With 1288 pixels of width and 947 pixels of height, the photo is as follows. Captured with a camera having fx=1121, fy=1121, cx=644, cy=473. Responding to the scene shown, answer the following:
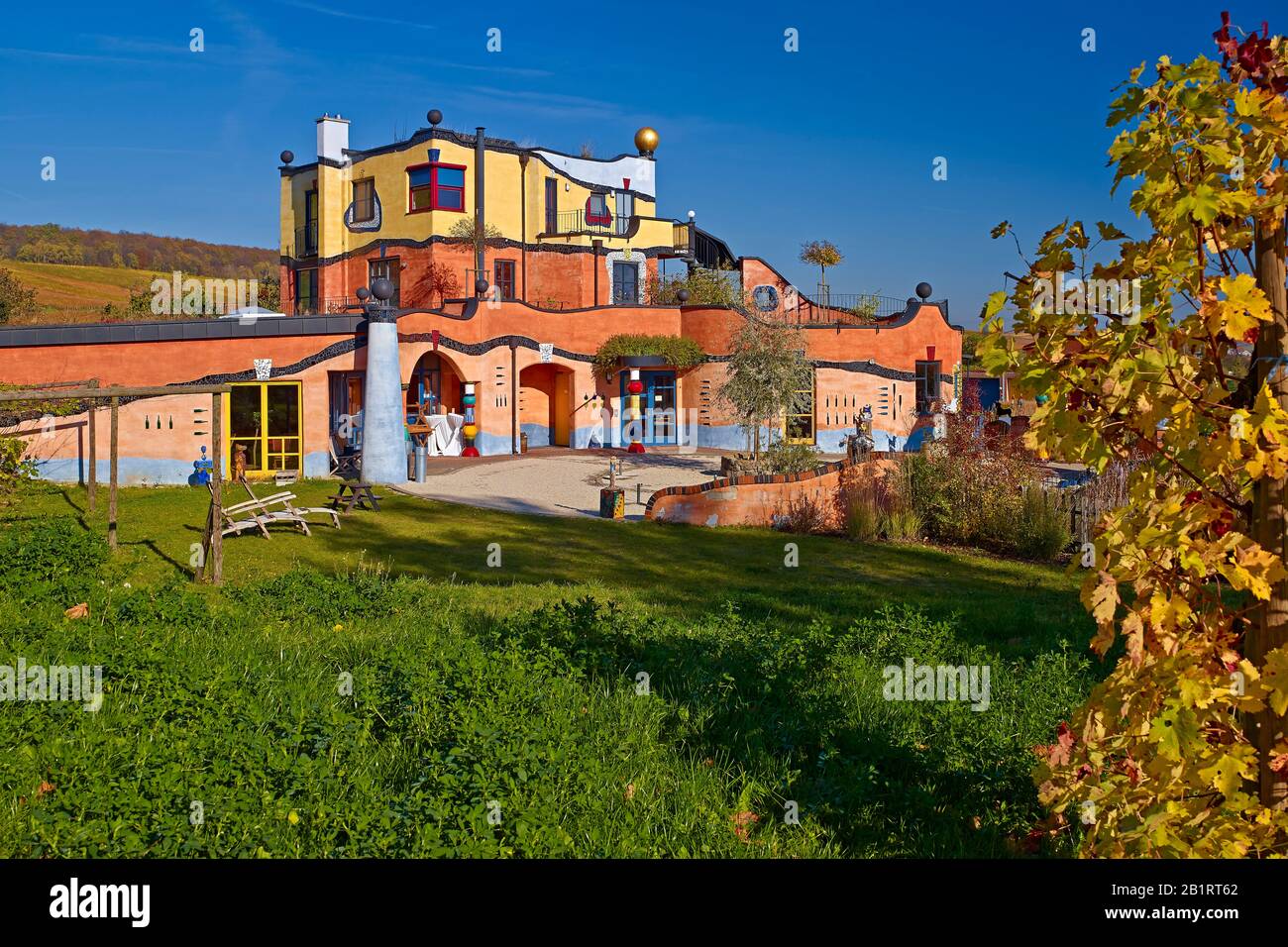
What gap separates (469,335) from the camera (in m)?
29.9

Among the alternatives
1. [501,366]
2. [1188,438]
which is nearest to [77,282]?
[501,366]

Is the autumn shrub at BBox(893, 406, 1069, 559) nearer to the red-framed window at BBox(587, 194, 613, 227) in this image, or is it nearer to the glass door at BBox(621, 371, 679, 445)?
the glass door at BBox(621, 371, 679, 445)

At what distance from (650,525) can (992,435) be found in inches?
218

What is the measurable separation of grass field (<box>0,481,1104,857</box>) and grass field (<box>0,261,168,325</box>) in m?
55.5

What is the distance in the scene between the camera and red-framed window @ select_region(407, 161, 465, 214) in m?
39.6

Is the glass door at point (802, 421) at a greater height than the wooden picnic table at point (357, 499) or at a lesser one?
greater

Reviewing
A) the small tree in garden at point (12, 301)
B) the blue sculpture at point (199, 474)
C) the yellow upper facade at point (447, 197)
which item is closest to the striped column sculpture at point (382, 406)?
the blue sculpture at point (199, 474)

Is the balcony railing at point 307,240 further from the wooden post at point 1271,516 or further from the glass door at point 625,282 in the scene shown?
the wooden post at point 1271,516

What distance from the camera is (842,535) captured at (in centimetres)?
1714

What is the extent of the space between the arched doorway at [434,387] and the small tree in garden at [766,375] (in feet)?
27.7

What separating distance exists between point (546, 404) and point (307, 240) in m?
15.0

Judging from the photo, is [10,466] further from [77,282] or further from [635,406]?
[77,282]

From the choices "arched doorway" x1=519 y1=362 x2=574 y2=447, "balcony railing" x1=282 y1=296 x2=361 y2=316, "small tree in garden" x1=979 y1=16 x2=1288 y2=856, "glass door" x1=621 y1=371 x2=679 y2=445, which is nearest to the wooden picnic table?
"arched doorway" x1=519 y1=362 x2=574 y2=447

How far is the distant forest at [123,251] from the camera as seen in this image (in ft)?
253
